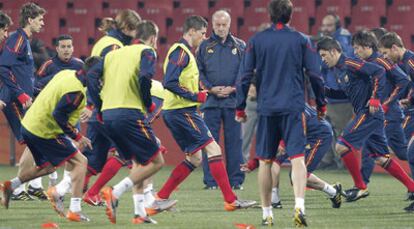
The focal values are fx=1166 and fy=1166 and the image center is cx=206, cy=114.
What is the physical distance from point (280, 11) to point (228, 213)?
245 centimetres

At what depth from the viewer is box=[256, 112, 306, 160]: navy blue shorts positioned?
1021cm

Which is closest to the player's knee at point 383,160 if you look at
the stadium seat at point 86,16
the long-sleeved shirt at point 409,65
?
the long-sleeved shirt at point 409,65

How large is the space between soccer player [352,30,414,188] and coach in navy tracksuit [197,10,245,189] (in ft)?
6.56

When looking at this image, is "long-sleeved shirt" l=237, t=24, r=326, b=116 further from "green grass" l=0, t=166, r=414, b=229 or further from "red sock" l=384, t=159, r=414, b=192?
"red sock" l=384, t=159, r=414, b=192

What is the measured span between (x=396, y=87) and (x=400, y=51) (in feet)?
1.82

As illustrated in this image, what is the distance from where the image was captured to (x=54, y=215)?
1138 centimetres

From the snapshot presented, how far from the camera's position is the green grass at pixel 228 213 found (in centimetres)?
1051

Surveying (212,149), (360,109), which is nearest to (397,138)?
(360,109)

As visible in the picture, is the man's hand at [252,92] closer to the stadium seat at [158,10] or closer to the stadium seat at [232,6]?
the stadium seat at [232,6]

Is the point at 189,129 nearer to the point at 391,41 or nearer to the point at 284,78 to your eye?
the point at 284,78

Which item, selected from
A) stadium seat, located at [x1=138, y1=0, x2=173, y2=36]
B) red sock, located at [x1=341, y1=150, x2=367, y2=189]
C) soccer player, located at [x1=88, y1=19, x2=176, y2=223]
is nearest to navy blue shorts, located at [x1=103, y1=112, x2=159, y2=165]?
soccer player, located at [x1=88, y1=19, x2=176, y2=223]

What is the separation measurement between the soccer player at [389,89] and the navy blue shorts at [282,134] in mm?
2987

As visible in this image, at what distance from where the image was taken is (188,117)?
Answer: 12.2 meters

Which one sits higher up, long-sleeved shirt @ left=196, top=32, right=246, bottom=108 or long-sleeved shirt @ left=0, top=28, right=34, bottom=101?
long-sleeved shirt @ left=0, top=28, right=34, bottom=101
